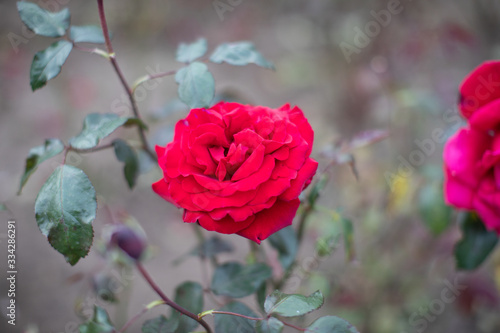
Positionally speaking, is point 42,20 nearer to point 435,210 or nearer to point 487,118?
point 487,118

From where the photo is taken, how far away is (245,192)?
1.58 feet

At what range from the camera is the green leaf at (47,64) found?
0.58 m

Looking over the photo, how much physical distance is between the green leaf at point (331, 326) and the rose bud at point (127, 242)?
15.0 inches

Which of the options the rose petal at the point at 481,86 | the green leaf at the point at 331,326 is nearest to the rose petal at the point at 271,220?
the green leaf at the point at 331,326

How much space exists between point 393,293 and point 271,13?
212 centimetres

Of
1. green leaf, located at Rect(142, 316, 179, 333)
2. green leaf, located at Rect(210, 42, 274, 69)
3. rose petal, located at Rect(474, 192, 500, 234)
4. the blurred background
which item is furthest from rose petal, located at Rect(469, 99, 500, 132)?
green leaf, located at Rect(142, 316, 179, 333)

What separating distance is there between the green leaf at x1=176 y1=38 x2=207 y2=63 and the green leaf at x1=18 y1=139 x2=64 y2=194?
0.23 metres

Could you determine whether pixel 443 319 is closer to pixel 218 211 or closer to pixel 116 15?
pixel 218 211

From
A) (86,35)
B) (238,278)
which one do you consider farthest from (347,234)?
(86,35)

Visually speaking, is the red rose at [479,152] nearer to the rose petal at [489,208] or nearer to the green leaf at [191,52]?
the rose petal at [489,208]

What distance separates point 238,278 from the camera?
2.30ft

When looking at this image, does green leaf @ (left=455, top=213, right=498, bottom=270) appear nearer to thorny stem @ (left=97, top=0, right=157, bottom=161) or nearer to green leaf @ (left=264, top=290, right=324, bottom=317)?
green leaf @ (left=264, top=290, right=324, bottom=317)

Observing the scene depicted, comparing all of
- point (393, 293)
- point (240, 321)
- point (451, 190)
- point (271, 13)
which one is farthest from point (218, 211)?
point (271, 13)

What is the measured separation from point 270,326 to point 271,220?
123mm
